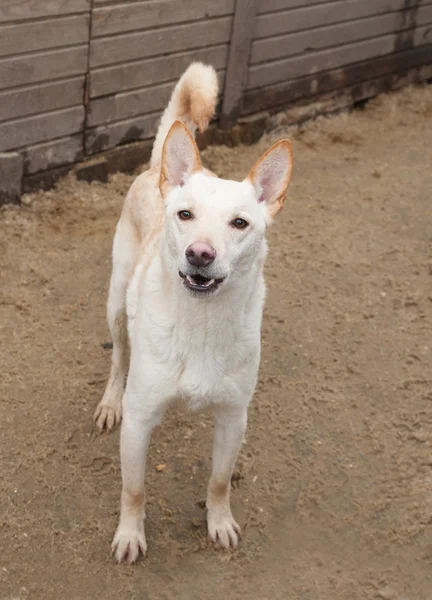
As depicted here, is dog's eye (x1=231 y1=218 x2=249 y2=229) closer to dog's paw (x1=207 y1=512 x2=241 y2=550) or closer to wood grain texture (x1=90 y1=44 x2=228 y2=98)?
dog's paw (x1=207 y1=512 x2=241 y2=550)

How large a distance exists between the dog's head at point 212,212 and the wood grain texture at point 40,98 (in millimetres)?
2380

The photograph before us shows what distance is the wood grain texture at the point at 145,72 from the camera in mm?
5242

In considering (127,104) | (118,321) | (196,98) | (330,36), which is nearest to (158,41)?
(127,104)

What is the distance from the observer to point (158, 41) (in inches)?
212

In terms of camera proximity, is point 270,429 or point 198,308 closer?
point 198,308

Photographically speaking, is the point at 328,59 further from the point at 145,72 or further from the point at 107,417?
the point at 107,417

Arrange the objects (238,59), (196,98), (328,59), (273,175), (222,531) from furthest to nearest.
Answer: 1. (328,59)
2. (238,59)
3. (196,98)
4. (222,531)
5. (273,175)

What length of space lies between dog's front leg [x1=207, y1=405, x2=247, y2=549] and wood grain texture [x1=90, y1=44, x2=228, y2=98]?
292 cm

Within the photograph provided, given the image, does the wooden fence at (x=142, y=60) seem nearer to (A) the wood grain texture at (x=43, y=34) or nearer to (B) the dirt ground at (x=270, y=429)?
(A) the wood grain texture at (x=43, y=34)

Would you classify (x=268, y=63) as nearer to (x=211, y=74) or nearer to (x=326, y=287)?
(x=326, y=287)

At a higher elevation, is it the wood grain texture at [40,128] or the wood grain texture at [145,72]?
the wood grain texture at [145,72]

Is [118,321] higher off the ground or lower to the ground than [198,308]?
lower

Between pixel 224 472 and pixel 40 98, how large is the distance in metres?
2.86

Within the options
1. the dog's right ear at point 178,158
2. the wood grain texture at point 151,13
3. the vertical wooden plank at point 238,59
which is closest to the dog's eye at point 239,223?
the dog's right ear at point 178,158
